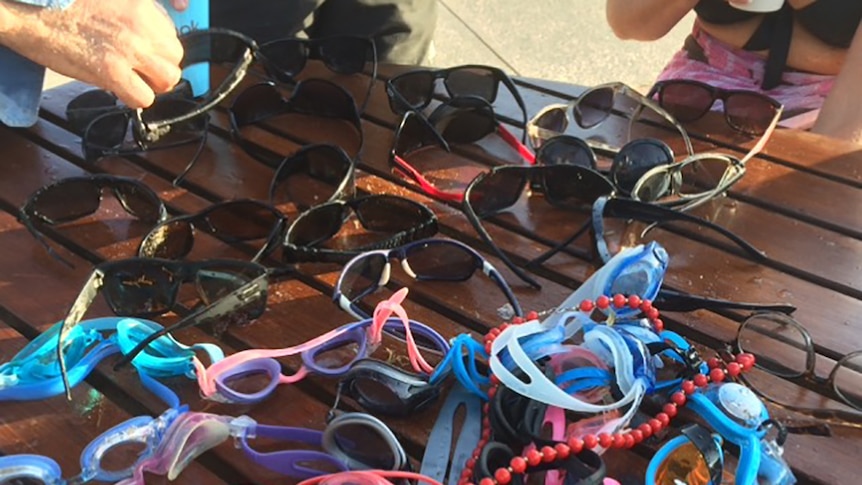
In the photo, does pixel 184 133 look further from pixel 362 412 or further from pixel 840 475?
pixel 840 475

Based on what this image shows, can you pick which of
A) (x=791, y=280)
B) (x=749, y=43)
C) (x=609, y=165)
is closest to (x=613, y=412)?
(x=791, y=280)

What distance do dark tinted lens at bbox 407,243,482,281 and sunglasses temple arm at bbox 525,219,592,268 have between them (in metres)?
0.07

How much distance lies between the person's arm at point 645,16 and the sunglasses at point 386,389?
0.87 m

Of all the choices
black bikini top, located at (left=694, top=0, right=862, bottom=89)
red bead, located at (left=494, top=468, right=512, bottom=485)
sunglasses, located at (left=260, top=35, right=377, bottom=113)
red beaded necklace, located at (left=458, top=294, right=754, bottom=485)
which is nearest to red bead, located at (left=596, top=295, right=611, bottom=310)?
red beaded necklace, located at (left=458, top=294, right=754, bottom=485)

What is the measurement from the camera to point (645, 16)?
54.2 inches

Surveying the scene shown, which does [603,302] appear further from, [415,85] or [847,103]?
[847,103]

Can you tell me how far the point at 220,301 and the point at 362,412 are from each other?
0.58 ft

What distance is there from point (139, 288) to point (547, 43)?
77.3 inches

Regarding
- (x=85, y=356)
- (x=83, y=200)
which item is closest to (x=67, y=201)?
(x=83, y=200)

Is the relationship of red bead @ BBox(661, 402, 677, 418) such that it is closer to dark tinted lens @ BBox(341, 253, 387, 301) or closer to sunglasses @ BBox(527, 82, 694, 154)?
dark tinted lens @ BBox(341, 253, 387, 301)

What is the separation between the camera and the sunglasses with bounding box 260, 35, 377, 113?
1234 millimetres

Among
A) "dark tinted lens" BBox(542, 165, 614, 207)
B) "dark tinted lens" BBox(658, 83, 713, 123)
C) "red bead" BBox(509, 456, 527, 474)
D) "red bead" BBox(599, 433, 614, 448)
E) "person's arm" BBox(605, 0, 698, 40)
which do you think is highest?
"person's arm" BBox(605, 0, 698, 40)

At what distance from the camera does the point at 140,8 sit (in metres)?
0.99

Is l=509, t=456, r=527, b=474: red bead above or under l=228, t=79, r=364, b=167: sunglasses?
under
